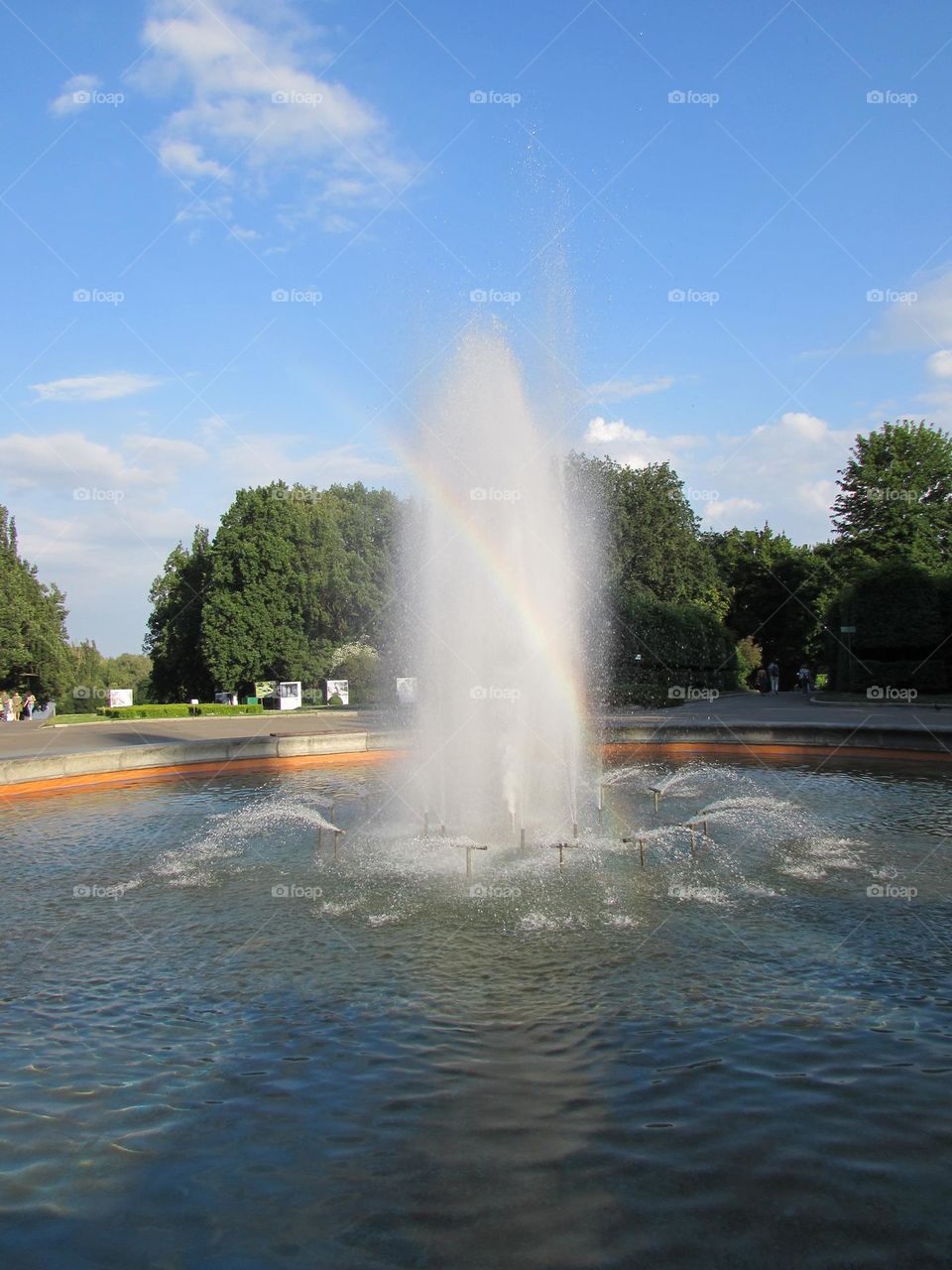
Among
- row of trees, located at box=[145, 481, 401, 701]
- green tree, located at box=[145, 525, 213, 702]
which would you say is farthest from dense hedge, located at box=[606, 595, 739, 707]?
green tree, located at box=[145, 525, 213, 702]

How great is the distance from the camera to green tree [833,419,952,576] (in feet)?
161

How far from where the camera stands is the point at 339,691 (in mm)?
45500

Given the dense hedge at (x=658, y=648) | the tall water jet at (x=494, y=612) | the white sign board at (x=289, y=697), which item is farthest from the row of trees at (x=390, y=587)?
the tall water jet at (x=494, y=612)

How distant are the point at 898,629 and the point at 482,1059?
3238 centimetres

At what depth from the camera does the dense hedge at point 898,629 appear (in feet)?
111

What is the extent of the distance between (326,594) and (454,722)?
4020 cm

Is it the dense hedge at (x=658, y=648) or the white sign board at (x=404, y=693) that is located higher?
the dense hedge at (x=658, y=648)

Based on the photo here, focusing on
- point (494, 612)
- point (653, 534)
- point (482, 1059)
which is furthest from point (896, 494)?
point (482, 1059)

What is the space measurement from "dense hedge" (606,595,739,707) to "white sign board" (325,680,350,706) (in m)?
12.6

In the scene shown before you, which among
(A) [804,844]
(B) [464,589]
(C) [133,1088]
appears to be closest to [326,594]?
(B) [464,589]

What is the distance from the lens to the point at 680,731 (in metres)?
21.7

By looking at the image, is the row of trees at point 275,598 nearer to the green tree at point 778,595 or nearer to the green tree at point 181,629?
the green tree at point 181,629

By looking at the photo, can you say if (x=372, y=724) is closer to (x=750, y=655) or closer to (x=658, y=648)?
(x=658, y=648)

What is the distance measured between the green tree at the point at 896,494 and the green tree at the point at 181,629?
111 feet
